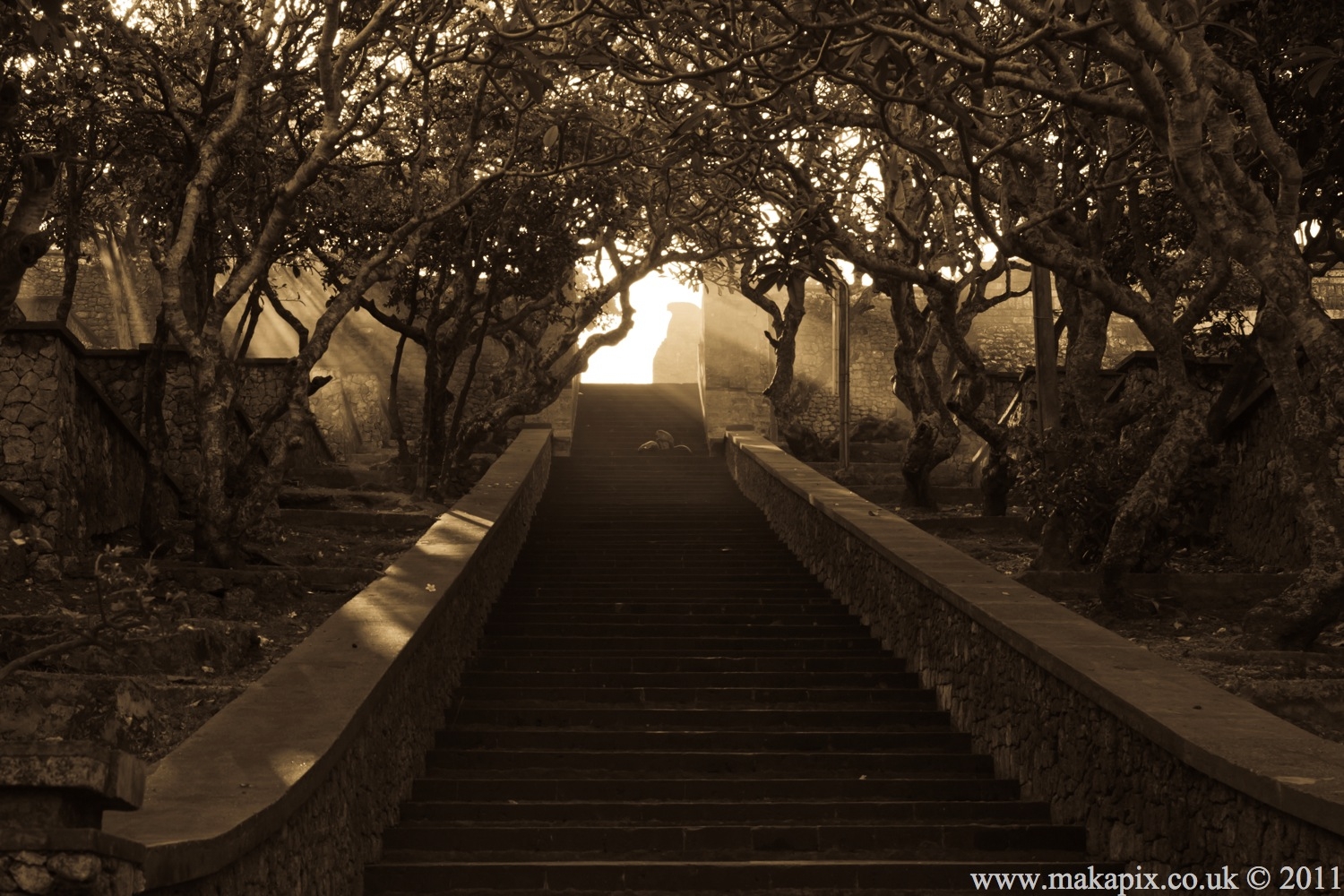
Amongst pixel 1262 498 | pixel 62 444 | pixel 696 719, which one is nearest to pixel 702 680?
pixel 696 719

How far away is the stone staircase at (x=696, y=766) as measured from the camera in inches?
242

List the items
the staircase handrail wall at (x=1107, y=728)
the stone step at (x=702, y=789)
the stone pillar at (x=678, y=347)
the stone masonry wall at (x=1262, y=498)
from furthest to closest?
the stone pillar at (x=678, y=347) → the stone masonry wall at (x=1262, y=498) → the stone step at (x=702, y=789) → the staircase handrail wall at (x=1107, y=728)

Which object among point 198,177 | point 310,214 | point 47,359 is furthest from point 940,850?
point 310,214

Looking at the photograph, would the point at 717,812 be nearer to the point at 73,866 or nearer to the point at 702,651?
the point at 702,651

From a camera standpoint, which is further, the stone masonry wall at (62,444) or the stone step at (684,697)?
the stone masonry wall at (62,444)

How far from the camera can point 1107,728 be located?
20.3ft

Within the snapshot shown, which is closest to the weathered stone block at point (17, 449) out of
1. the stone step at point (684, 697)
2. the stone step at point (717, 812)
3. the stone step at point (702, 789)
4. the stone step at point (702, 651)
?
the stone step at point (702, 651)

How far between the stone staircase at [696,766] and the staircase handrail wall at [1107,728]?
8.3 inches

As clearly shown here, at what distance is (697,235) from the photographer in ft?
62.7

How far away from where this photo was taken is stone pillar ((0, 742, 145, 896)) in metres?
3.13

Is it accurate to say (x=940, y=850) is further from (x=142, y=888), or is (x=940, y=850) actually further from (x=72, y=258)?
(x=72, y=258)

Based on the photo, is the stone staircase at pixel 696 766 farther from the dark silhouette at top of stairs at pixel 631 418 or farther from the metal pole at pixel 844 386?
the dark silhouette at top of stairs at pixel 631 418

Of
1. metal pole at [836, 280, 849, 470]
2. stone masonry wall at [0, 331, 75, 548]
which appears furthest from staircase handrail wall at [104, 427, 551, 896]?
metal pole at [836, 280, 849, 470]

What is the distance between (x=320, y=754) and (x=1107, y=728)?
Result: 3.12 metres
